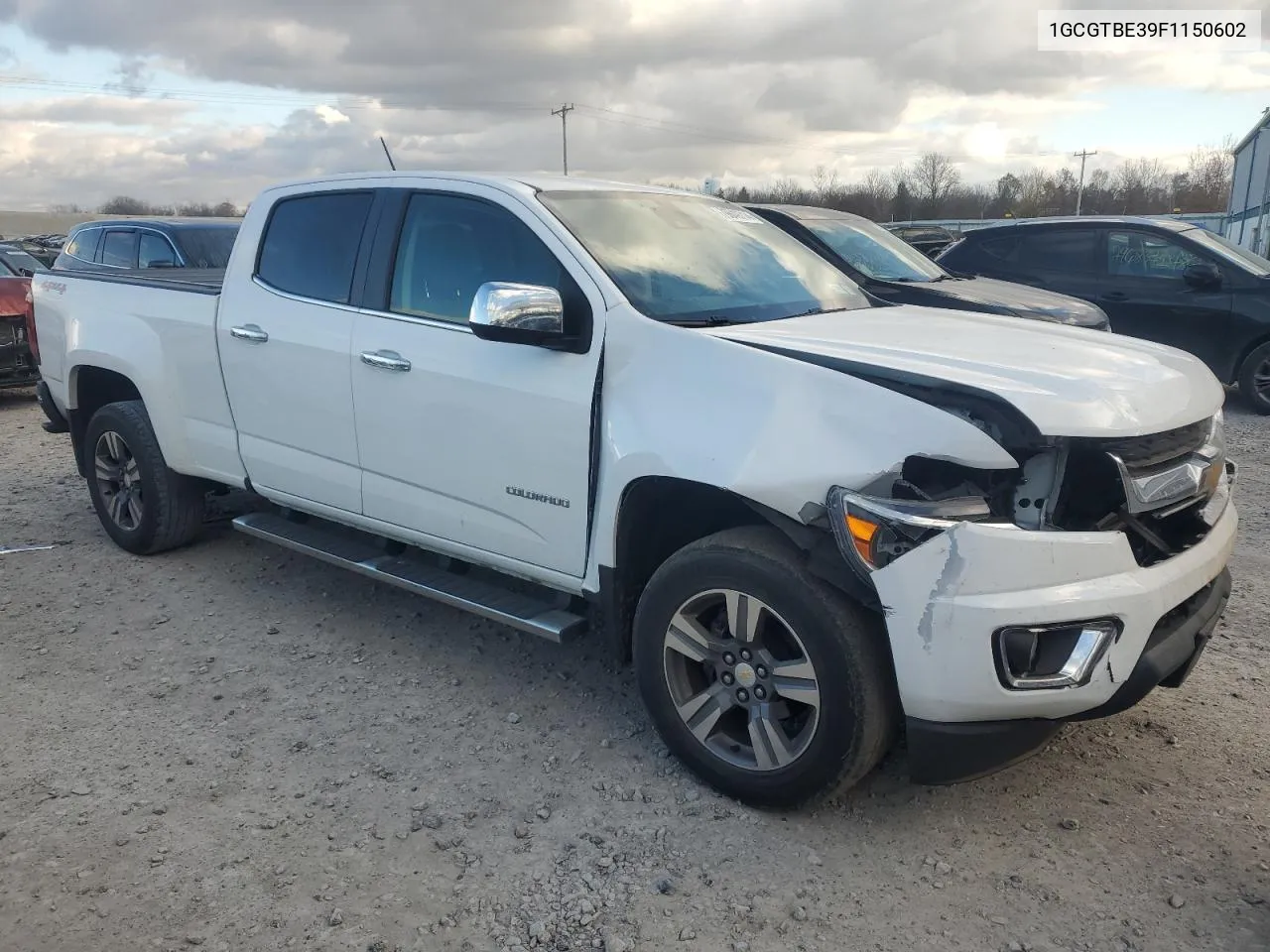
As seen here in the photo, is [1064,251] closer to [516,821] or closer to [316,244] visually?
[316,244]

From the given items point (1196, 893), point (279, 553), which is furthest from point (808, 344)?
point (279, 553)

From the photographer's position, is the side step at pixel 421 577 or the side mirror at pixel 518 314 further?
the side step at pixel 421 577

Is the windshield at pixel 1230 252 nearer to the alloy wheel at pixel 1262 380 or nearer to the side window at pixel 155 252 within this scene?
the alloy wheel at pixel 1262 380

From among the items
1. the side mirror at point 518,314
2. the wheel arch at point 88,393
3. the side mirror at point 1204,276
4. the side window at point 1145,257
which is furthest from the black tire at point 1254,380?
the wheel arch at point 88,393

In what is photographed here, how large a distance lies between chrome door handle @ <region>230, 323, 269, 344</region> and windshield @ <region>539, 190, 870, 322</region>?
153 centimetres

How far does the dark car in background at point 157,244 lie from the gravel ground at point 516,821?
6.59 metres

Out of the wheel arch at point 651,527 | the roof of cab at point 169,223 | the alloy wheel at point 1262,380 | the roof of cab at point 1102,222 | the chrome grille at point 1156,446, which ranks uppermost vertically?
the roof of cab at point 169,223

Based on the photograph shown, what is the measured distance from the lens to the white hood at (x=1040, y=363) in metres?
2.73

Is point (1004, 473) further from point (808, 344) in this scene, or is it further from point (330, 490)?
point (330, 490)

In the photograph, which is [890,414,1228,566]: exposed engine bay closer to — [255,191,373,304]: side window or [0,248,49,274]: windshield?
[255,191,373,304]: side window

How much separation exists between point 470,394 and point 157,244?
822cm

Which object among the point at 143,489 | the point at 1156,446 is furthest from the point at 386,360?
the point at 1156,446

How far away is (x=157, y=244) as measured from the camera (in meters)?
10.4

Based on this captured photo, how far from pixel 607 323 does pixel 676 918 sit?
180cm
